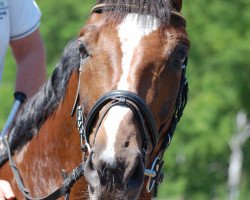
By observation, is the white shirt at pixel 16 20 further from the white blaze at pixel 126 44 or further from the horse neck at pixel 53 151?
the white blaze at pixel 126 44

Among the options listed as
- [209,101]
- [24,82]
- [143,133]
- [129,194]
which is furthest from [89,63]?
[209,101]

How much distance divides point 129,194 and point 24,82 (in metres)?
1.77

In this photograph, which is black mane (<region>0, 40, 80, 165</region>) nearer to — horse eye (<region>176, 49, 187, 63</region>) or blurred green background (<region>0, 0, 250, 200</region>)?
horse eye (<region>176, 49, 187, 63</region>)

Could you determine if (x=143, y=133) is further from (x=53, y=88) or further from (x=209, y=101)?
(x=209, y=101)

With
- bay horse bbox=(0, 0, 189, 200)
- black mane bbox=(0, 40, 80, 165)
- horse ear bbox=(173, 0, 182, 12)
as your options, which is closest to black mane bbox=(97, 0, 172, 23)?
bay horse bbox=(0, 0, 189, 200)

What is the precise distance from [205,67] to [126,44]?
21.5 m

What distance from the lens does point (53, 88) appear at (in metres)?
4.72

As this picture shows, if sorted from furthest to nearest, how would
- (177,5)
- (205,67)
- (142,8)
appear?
(205,67) → (177,5) → (142,8)

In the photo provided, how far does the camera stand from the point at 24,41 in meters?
5.51

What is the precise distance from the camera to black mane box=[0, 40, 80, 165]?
4.60m

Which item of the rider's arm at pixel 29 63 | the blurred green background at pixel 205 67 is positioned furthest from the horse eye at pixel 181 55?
the blurred green background at pixel 205 67

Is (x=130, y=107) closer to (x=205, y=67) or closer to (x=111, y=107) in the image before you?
(x=111, y=107)

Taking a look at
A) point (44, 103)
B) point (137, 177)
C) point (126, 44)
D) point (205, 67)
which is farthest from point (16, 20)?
point (205, 67)

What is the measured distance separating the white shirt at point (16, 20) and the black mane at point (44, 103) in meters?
0.50
